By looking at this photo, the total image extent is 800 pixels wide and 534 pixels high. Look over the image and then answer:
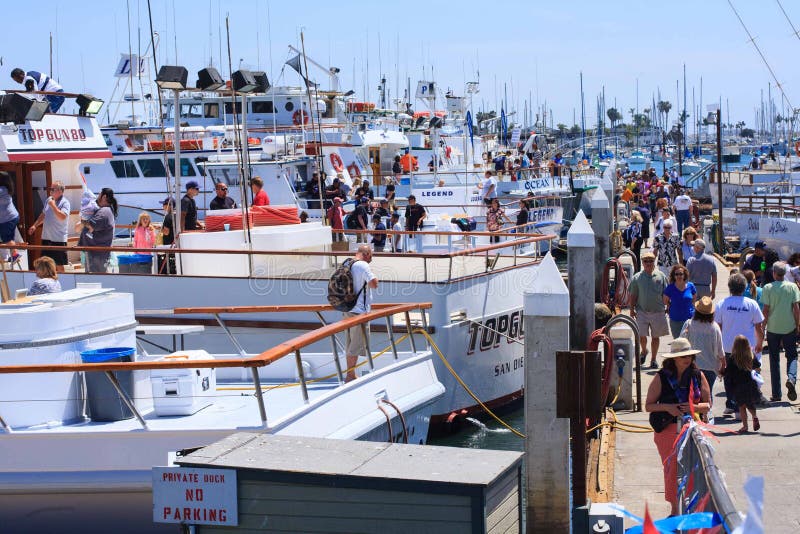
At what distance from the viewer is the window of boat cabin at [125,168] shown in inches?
1056

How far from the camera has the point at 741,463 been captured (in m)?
8.95

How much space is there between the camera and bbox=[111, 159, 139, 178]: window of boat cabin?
2681 cm

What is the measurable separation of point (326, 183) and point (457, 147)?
15792 millimetres

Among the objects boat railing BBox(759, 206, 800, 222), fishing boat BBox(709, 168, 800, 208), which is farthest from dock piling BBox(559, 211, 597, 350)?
fishing boat BBox(709, 168, 800, 208)

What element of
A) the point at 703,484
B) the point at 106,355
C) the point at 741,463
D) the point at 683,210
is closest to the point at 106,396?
the point at 106,355

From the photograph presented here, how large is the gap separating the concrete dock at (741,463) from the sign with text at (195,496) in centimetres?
352

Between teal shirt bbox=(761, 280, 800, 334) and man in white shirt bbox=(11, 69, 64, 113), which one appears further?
man in white shirt bbox=(11, 69, 64, 113)

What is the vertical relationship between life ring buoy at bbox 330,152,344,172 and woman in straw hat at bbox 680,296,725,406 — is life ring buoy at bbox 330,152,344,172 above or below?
above

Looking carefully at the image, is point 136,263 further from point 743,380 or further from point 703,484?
point 703,484

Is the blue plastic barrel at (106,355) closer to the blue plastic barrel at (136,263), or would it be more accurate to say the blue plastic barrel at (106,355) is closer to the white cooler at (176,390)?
the white cooler at (176,390)

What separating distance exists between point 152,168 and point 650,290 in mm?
16639

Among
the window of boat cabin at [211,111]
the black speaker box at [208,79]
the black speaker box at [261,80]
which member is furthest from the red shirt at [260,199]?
the window of boat cabin at [211,111]

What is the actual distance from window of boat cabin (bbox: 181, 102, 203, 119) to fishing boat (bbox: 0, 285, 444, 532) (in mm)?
23500

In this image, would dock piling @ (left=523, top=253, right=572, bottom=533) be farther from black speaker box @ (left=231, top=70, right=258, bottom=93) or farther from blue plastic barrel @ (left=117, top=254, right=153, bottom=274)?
blue plastic barrel @ (left=117, top=254, right=153, bottom=274)
